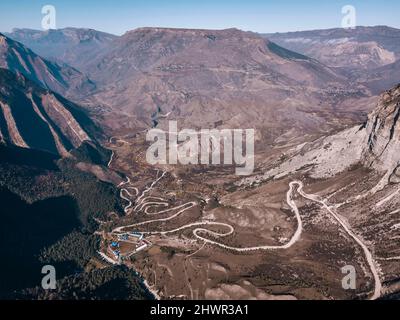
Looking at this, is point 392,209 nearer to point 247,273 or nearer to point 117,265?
point 247,273

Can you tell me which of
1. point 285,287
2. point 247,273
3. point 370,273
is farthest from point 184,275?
point 370,273

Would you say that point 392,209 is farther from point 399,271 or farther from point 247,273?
point 247,273
